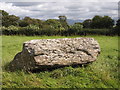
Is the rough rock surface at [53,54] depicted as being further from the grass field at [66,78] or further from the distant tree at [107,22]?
the distant tree at [107,22]

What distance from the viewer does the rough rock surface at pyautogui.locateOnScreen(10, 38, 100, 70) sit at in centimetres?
754

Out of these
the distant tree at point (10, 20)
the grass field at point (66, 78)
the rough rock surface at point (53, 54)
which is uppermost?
the distant tree at point (10, 20)

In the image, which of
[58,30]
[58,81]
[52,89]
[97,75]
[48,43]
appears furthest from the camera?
[58,30]

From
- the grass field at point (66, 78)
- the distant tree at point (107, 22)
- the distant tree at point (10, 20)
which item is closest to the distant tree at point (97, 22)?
the distant tree at point (107, 22)

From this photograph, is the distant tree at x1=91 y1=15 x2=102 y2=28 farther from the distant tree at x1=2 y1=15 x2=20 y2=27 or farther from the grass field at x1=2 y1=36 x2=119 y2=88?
the grass field at x1=2 y1=36 x2=119 y2=88

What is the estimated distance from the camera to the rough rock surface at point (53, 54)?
7539 mm

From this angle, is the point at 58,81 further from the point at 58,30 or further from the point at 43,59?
the point at 58,30

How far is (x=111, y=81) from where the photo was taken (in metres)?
6.85

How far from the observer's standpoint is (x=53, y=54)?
7738 millimetres

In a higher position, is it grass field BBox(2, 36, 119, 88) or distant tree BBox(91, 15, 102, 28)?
distant tree BBox(91, 15, 102, 28)

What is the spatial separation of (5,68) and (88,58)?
346 cm

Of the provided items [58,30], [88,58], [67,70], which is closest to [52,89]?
[67,70]

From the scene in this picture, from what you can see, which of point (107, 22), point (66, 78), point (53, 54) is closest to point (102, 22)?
point (107, 22)

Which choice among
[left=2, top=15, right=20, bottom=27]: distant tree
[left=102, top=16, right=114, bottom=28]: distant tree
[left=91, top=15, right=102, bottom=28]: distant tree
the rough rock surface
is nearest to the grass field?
the rough rock surface
